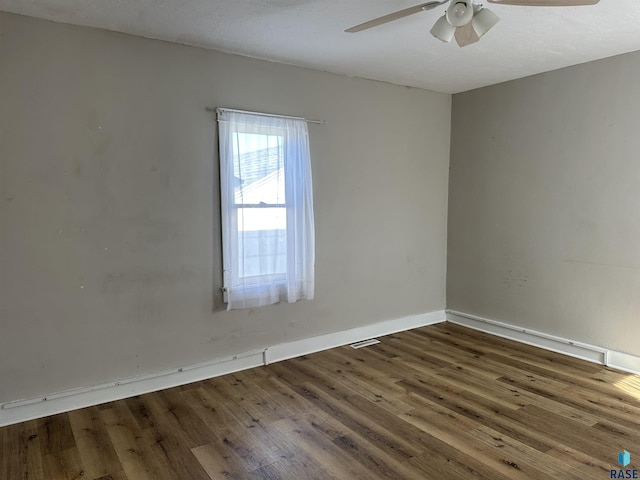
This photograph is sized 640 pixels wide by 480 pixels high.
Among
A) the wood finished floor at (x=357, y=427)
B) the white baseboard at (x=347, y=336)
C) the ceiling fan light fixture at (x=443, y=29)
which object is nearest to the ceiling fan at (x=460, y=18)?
the ceiling fan light fixture at (x=443, y=29)

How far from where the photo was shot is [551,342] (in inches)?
160

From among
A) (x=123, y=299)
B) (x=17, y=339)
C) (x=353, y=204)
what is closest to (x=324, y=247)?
(x=353, y=204)

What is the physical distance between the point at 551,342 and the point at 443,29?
3040 mm

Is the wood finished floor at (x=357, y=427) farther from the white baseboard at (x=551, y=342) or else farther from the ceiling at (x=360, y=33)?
the ceiling at (x=360, y=33)

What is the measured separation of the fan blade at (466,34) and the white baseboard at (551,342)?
9.26 ft

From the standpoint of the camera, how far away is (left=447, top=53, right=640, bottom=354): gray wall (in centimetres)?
357

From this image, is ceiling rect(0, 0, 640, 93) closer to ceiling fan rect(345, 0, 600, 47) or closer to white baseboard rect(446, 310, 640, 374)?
ceiling fan rect(345, 0, 600, 47)

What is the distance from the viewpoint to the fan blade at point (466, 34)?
2.39 m

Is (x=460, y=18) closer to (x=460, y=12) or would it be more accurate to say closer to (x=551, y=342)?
(x=460, y=12)

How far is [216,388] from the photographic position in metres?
3.28

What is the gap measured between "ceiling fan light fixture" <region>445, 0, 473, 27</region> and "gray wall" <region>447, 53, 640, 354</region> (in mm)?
2069

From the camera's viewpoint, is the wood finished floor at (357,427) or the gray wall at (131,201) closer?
the wood finished floor at (357,427)

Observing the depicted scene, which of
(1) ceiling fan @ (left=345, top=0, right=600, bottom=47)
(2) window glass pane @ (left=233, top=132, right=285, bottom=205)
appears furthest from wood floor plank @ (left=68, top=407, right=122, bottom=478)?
(1) ceiling fan @ (left=345, top=0, right=600, bottom=47)

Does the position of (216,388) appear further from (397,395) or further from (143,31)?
(143,31)
